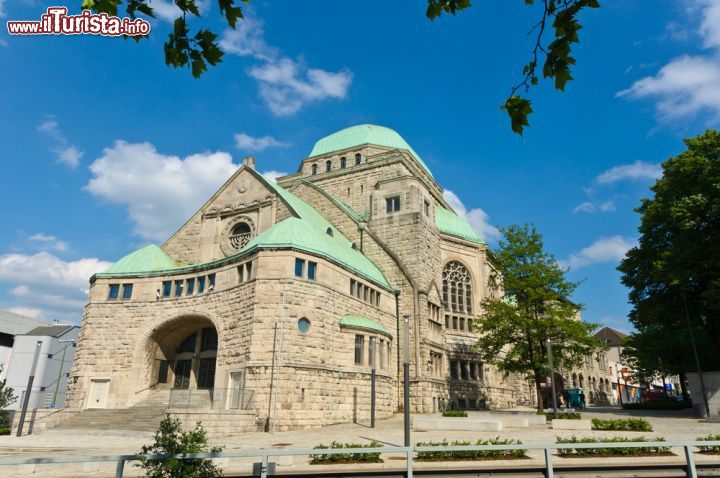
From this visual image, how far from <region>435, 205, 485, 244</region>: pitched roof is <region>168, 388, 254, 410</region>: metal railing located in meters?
21.8

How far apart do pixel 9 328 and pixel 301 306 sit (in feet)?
194

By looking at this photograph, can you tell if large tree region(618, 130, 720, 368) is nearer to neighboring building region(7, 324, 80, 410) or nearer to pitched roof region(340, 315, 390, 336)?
pitched roof region(340, 315, 390, 336)

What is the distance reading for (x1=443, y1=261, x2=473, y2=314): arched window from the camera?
37625mm

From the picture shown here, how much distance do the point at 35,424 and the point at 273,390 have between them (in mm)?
11955

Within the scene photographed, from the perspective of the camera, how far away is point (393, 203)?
118ft

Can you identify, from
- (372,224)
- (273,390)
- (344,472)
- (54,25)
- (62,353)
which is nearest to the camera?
(344,472)

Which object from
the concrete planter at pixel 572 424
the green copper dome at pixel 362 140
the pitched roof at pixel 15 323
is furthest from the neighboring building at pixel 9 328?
the concrete planter at pixel 572 424

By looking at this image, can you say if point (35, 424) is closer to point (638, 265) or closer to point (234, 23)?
point (234, 23)

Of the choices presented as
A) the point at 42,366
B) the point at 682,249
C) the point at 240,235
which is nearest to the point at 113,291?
the point at 240,235

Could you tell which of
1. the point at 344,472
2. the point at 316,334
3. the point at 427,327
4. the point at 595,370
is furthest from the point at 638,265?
the point at 595,370

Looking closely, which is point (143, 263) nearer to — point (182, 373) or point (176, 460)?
point (182, 373)

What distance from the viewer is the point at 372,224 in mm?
36125

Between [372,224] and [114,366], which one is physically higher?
[372,224]

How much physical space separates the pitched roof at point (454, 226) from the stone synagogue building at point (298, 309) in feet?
0.47
